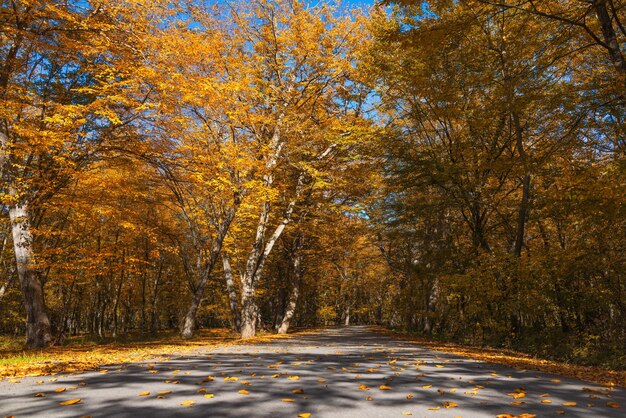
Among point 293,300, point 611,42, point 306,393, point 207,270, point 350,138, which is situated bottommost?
point 306,393

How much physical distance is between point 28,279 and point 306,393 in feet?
34.5

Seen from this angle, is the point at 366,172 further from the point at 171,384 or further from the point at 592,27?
the point at 171,384

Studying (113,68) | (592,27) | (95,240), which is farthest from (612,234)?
(95,240)

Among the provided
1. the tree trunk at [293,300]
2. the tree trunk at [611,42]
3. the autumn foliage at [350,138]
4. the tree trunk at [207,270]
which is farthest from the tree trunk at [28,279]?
the tree trunk at [611,42]

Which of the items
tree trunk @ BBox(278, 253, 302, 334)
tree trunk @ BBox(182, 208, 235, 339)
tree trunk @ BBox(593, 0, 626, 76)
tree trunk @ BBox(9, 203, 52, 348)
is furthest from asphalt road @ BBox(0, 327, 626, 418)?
tree trunk @ BBox(278, 253, 302, 334)

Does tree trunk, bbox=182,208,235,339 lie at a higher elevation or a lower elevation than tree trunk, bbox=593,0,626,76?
lower

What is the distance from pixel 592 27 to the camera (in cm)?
971

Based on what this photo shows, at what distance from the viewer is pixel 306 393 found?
4641 millimetres

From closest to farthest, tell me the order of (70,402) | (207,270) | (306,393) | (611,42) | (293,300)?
(70,402), (306,393), (611,42), (207,270), (293,300)

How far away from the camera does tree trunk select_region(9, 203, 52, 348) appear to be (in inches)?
438

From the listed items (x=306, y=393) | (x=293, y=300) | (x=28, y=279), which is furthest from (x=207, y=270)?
(x=306, y=393)

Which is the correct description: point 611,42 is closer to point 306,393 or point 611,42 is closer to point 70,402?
point 306,393

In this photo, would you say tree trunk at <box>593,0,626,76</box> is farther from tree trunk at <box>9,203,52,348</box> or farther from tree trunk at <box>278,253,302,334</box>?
tree trunk at <box>278,253,302,334</box>

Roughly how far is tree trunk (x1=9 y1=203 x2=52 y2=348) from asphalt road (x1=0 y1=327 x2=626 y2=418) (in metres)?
6.61
